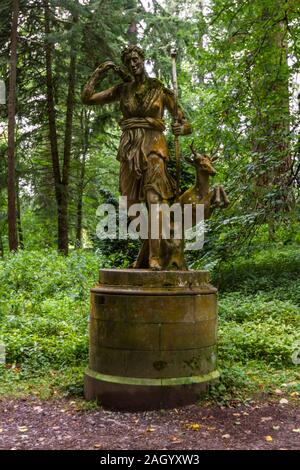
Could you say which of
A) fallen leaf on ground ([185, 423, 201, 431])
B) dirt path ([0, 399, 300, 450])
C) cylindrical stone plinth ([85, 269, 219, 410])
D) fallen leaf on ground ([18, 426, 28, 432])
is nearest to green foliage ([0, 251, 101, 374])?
dirt path ([0, 399, 300, 450])

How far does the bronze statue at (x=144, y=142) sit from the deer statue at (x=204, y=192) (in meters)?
0.06

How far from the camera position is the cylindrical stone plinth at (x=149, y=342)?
5.23 meters

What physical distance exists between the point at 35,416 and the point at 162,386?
4.35ft

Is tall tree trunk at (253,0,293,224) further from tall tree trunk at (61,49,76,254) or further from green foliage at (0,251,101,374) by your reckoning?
tall tree trunk at (61,49,76,254)

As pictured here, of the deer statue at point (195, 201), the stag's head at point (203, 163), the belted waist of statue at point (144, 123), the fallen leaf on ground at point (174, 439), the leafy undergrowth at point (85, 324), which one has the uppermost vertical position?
the belted waist of statue at point (144, 123)

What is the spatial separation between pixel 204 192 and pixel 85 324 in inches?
134

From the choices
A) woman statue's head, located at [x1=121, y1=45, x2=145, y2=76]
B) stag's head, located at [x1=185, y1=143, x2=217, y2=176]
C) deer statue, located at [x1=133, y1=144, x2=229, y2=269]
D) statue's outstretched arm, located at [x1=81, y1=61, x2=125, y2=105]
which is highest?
woman statue's head, located at [x1=121, y1=45, x2=145, y2=76]

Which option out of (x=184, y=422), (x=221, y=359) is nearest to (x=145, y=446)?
(x=184, y=422)

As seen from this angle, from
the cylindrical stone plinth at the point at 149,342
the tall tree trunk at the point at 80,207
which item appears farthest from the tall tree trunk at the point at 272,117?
the tall tree trunk at the point at 80,207

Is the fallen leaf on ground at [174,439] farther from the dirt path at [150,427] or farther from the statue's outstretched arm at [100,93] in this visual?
the statue's outstretched arm at [100,93]

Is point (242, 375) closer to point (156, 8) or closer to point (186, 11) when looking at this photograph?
point (156, 8)

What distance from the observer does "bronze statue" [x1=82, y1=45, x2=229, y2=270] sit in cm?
578

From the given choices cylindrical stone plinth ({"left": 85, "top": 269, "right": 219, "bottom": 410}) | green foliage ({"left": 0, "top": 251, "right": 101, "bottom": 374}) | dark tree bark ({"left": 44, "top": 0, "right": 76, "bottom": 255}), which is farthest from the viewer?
dark tree bark ({"left": 44, "top": 0, "right": 76, "bottom": 255})

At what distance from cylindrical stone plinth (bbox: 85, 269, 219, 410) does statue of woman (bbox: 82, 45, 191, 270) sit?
48 cm
